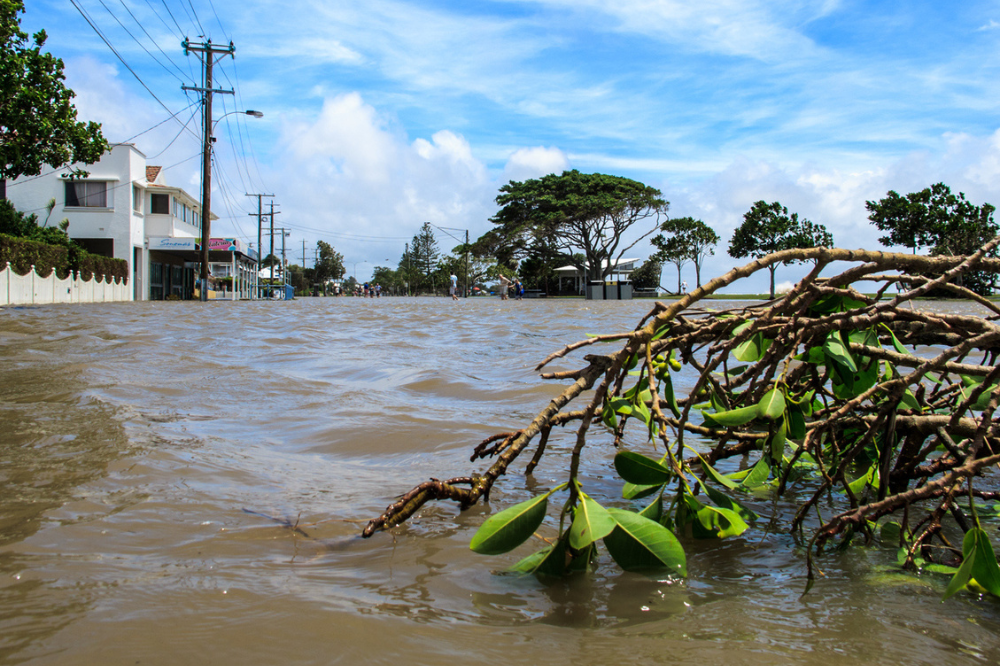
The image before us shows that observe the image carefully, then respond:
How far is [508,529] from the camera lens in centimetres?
131

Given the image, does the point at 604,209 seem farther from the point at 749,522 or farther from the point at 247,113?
the point at 749,522

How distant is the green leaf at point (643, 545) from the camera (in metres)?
1.32

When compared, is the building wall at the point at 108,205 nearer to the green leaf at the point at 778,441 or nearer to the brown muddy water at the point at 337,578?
the brown muddy water at the point at 337,578

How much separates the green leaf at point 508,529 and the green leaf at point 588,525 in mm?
77

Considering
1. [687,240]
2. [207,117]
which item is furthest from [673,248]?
[207,117]

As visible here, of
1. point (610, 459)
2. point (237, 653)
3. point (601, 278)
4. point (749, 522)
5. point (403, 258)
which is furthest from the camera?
point (403, 258)

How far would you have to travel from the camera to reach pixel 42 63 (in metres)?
14.7

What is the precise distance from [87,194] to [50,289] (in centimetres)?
1299

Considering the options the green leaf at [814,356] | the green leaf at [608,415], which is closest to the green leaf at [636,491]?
the green leaf at [608,415]

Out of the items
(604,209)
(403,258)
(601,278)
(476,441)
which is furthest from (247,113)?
(403,258)

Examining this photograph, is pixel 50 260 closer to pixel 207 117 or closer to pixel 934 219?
pixel 207 117

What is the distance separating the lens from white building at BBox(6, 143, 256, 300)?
95.3ft

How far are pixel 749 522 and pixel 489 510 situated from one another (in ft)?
2.64

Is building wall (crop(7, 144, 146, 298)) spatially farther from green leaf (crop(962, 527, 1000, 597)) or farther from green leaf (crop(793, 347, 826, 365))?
green leaf (crop(962, 527, 1000, 597))
